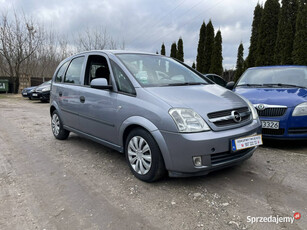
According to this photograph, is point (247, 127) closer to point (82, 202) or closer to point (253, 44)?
point (82, 202)

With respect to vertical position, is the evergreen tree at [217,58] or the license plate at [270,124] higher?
the evergreen tree at [217,58]

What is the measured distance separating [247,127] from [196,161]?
2.69 ft

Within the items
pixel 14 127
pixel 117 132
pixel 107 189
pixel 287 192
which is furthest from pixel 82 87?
pixel 14 127

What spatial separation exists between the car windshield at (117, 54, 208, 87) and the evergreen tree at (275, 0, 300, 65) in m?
10.2

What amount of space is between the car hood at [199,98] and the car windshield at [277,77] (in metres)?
2.23

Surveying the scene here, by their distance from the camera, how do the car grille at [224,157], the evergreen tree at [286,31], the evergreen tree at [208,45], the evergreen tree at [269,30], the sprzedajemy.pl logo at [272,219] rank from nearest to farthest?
the sprzedajemy.pl logo at [272,219]
the car grille at [224,157]
the evergreen tree at [286,31]
the evergreen tree at [269,30]
the evergreen tree at [208,45]

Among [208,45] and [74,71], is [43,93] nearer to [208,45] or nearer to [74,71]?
[74,71]

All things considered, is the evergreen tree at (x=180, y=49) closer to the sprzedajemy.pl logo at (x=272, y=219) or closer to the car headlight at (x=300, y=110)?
the car headlight at (x=300, y=110)

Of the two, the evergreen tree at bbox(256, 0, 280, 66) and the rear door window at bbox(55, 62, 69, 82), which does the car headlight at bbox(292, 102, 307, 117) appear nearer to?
the rear door window at bbox(55, 62, 69, 82)

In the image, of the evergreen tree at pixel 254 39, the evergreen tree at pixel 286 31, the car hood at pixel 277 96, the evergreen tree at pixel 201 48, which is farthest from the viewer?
the evergreen tree at pixel 201 48

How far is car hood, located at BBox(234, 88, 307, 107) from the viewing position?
3887mm

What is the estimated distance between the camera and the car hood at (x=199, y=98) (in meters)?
2.56

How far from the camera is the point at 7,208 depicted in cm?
231

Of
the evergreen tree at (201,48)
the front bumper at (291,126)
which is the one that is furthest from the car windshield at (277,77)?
the evergreen tree at (201,48)
